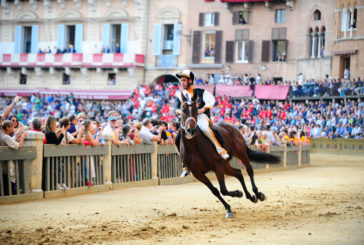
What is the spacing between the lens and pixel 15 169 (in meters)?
12.5

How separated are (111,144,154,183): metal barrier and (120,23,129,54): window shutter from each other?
37251 mm

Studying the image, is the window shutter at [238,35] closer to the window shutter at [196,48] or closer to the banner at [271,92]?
the window shutter at [196,48]

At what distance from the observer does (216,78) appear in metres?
49.8

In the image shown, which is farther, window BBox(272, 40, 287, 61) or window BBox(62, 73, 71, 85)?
window BBox(62, 73, 71, 85)

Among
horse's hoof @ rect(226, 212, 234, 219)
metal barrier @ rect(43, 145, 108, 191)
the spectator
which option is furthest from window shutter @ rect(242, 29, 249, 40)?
horse's hoof @ rect(226, 212, 234, 219)

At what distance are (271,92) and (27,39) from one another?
2760 cm

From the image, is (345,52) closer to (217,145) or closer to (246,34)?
(246,34)

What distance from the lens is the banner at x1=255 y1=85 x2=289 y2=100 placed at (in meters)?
43.0

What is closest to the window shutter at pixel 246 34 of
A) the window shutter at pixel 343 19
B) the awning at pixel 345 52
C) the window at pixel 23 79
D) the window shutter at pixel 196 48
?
the window shutter at pixel 196 48

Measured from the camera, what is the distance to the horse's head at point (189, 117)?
10.8 metres

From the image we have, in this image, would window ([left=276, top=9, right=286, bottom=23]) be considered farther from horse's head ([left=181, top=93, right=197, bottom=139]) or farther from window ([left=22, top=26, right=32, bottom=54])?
horse's head ([left=181, top=93, right=197, bottom=139])

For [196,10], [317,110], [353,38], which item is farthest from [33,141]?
[196,10]

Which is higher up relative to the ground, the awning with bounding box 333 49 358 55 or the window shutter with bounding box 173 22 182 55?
the window shutter with bounding box 173 22 182 55

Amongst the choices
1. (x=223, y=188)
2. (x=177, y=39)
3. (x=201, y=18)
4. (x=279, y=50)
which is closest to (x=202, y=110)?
(x=223, y=188)
